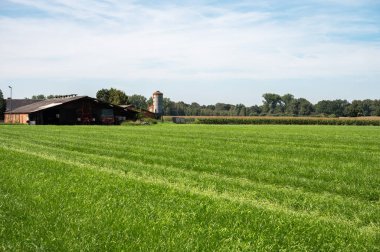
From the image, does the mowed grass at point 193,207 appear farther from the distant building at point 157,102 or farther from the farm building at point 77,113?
the distant building at point 157,102

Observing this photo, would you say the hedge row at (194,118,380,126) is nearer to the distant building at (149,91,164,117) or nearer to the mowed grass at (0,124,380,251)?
the distant building at (149,91,164,117)

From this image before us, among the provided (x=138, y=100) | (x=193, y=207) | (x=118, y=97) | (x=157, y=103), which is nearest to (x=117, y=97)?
(x=118, y=97)

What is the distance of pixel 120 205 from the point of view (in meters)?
8.04

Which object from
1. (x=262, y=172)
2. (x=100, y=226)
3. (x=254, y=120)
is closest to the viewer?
(x=100, y=226)

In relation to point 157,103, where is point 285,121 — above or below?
below

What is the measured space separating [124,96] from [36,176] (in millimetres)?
105622

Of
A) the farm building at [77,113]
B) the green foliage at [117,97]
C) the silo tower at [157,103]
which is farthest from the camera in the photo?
the green foliage at [117,97]

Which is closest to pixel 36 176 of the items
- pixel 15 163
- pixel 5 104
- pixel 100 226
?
pixel 15 163

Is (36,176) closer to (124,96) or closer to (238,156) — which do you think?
(238,156)

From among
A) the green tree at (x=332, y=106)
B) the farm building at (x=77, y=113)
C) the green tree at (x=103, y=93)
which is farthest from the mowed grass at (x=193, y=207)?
the green tree at (x=332, y=106)

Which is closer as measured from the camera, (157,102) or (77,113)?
(77,113)

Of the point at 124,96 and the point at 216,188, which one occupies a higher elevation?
the point at 124,96

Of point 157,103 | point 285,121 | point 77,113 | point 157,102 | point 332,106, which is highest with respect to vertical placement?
point 332,106

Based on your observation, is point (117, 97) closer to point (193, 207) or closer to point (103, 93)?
point (103, 93)
